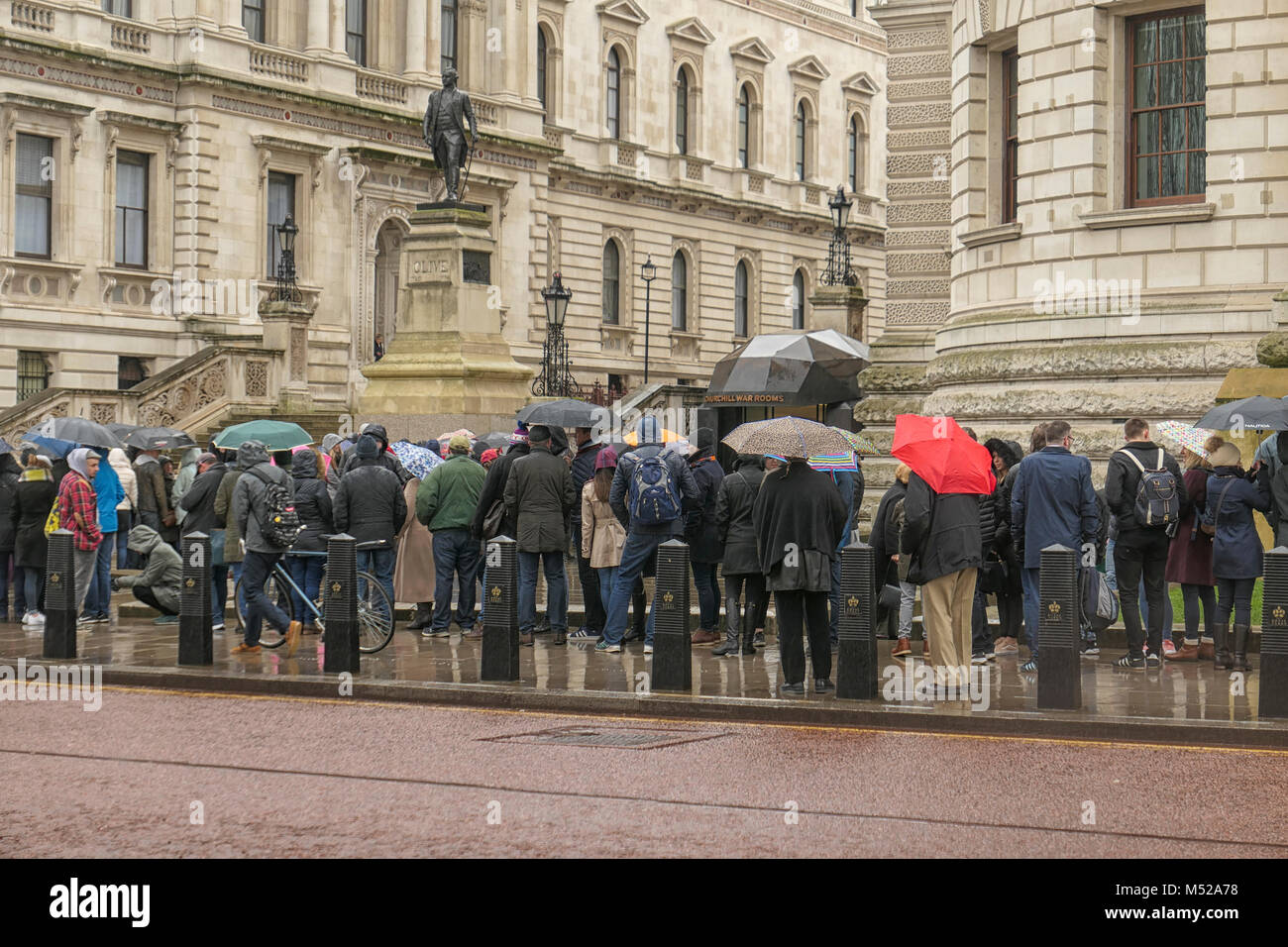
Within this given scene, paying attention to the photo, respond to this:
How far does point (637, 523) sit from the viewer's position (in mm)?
15688

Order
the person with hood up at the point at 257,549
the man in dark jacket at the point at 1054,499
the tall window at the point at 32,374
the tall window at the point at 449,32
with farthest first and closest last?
the tall window at the point at 449,32 < the tall window at the point at 32,374 < the person with hood up at the point at 257,549 < the man in dark jacket at the point at 1054,499

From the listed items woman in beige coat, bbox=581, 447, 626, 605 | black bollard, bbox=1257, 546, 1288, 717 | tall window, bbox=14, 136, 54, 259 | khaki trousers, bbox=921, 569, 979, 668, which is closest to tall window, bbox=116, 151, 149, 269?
tall window, bbox=14, 136, 54, 259

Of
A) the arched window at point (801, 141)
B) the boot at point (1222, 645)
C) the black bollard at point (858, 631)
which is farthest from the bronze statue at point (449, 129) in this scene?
the arched window at point (801, 141)

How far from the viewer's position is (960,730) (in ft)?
39.0

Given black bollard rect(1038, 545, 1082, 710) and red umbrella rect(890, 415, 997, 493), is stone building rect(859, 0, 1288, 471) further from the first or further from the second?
black bollard rect(1038, 545, 1082, 710)

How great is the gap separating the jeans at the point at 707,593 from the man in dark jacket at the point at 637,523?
686 millimetres

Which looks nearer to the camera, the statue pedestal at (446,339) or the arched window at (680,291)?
the statue pedestal at (446,339)

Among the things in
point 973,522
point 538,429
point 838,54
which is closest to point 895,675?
point 973,522

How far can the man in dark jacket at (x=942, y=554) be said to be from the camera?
13.1m

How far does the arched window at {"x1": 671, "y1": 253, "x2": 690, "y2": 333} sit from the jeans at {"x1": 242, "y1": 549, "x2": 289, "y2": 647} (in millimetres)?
43892

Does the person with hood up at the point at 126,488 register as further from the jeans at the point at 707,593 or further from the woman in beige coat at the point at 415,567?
the jeans at the point at 707,593

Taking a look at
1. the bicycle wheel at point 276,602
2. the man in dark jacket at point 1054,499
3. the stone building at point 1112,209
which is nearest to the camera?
the man in dark jacket at point 1054,499

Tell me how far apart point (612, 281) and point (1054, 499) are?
43489 mm
